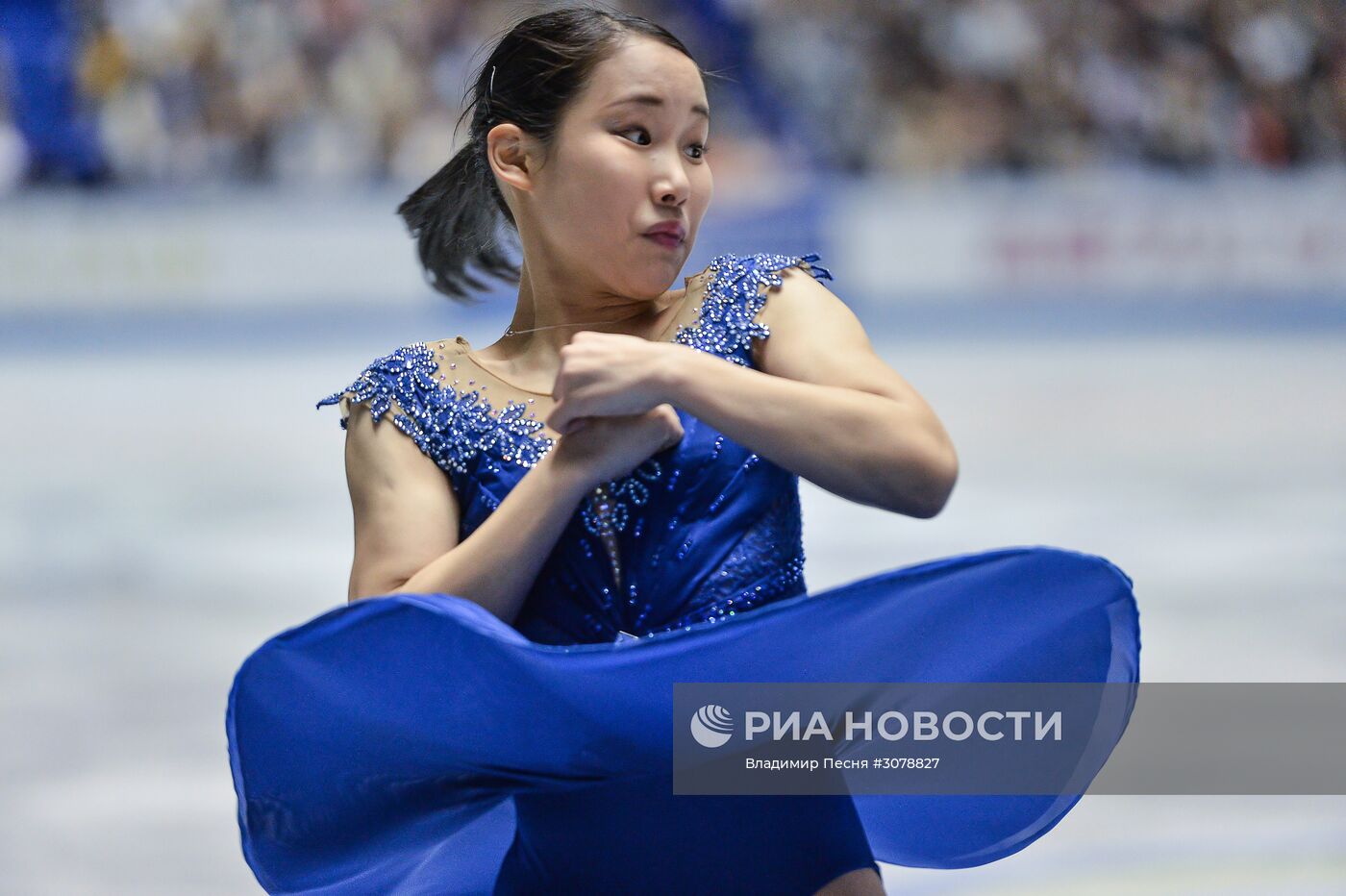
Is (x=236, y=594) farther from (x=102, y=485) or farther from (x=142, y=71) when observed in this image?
(x=142, y=71)

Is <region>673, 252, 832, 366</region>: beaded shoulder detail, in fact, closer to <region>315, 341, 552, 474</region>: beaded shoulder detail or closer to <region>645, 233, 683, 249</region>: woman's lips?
<region>645, 233, 683, 249</region>: woman's lips

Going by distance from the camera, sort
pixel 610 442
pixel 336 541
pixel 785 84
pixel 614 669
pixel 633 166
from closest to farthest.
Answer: pixel 614 669, pixel 610 442, pixel 633 166, pixel 336 541, pixel 785 84

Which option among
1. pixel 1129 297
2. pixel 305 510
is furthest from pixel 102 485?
pixel 1129 297

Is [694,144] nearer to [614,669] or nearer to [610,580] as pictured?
[610,580]

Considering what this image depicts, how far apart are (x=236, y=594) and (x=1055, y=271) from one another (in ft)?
22.4

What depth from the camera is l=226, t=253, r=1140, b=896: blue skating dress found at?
1.07 m

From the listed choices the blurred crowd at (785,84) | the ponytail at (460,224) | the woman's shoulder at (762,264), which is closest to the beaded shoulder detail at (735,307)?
the woman's shoulder at (762,264)

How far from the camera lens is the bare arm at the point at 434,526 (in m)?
1.18

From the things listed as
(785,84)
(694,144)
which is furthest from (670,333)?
(785,84)

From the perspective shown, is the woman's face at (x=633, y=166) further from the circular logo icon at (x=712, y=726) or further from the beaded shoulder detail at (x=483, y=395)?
the circular logo icon at (x=712, y=726)

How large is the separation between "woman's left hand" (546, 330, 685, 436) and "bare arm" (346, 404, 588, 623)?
0.21ft

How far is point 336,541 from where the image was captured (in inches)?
174

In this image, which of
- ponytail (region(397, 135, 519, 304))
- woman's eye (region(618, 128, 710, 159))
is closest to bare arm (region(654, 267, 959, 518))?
woman's eye (region(618, 128, 710, 159))

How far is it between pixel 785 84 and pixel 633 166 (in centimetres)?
989
